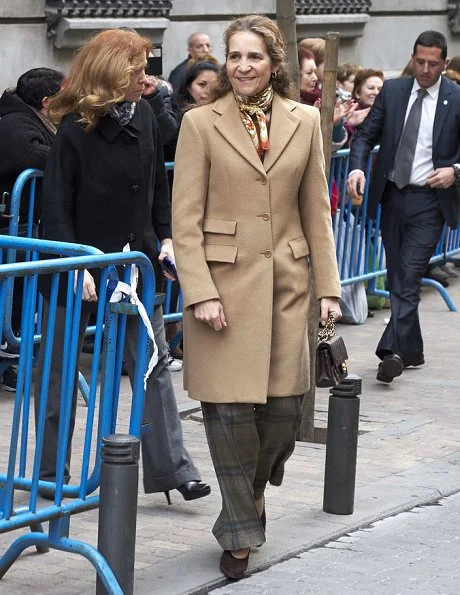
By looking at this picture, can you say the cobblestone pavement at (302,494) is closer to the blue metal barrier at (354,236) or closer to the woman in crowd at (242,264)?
the woman in crowd at (242,264)

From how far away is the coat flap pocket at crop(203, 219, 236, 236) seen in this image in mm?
5617

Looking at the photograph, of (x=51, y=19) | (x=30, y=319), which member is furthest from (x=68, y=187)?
(x=51, y=19)

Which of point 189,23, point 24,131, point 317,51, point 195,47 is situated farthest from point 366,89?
point 24,131

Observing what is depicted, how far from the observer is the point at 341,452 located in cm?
649

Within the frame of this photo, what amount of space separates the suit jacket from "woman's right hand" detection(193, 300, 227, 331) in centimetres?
410

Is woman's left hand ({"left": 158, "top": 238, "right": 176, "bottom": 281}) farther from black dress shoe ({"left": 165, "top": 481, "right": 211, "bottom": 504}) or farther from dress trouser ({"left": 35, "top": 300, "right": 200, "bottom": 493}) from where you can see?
black dress shoe ({"left": 165, "top": 481, "right": 211, "bottom": 504})

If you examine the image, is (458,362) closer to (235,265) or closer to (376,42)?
(235,265)

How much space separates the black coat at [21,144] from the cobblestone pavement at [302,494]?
1.16 metres

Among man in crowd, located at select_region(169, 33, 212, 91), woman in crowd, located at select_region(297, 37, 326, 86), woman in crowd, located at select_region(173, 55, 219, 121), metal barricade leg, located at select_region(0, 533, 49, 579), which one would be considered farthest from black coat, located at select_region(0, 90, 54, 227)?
man in crowd, located at select_region(169, 33, 212, 91)

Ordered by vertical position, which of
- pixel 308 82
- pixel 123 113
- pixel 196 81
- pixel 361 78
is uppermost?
pixel 361 78

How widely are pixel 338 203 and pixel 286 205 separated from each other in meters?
5.47

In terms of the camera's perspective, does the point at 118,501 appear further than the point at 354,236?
No

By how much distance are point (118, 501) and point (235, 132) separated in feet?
4.72

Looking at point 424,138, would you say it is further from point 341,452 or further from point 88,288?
point 88,288
